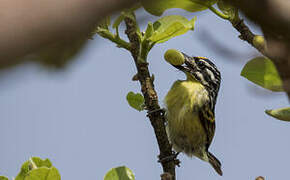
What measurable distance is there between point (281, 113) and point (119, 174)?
99cm

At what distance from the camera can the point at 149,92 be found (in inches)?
110

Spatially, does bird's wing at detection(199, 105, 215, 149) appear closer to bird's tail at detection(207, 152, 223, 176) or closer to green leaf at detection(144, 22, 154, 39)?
bird's tail at detection(207, 152, 223, 176)

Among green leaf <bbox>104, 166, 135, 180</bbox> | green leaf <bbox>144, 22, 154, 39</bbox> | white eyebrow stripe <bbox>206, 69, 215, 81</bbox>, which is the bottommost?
green leaf <bbox>104, 166, 135, 180</bbox>

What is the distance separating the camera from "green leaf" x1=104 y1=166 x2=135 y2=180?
2.45 metres

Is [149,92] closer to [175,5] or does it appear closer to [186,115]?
[175,5]

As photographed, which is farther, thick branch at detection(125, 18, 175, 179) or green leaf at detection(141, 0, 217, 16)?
thick branch at detection(125, 18, 175, 179)

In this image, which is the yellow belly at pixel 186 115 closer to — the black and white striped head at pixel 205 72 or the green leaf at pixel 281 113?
the black and white striped head at pixel 205 72

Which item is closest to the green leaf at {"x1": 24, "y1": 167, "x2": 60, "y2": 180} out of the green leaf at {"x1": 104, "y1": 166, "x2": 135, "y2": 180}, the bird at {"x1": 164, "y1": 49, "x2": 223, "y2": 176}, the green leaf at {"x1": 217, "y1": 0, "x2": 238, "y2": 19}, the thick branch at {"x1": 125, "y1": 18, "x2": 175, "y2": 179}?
the green leaf at {"x1": 104, "y1": 166, "x2": 135, "y2": 180}

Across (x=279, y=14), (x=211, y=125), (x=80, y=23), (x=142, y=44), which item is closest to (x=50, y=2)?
(x=80, y=23)

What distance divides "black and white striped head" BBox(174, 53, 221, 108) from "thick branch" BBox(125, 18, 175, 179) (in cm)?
204

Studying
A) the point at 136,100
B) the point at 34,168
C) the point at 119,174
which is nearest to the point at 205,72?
the point at 136,100

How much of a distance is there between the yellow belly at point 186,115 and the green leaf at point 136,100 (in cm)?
160

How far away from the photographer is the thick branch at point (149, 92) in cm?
263

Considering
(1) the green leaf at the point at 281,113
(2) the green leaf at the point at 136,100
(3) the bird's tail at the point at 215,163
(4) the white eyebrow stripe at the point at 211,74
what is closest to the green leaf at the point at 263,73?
(1) the green leaf at the point at 281,113
